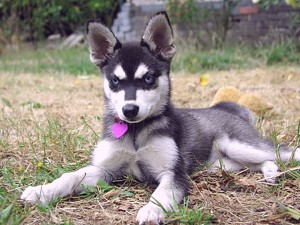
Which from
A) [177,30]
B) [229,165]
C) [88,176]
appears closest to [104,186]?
[88,176]

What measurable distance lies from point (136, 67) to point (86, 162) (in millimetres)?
876

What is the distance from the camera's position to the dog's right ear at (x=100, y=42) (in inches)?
134

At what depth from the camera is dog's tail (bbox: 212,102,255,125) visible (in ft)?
14.4

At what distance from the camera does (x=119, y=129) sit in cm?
334

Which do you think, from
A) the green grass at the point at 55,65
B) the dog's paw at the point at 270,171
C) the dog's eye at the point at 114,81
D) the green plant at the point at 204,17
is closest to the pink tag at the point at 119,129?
the dog's eye at the point at 114,81

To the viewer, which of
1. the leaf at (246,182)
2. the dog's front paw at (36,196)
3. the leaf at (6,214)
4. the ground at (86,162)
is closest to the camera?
the leaf at (6,214)

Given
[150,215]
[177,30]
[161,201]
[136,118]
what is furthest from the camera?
[177,30]

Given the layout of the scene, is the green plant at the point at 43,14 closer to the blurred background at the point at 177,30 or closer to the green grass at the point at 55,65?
the blurred background at the point at 177,30

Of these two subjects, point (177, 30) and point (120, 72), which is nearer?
point (120, 72)

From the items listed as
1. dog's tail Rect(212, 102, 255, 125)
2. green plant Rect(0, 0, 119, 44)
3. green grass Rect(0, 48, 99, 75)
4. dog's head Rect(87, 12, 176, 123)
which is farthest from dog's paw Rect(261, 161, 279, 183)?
green plant Rect(0, 0, 119, 44)

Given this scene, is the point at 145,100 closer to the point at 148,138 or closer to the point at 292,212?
the point at 148,138

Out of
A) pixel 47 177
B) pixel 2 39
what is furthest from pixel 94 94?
pixel 2 39

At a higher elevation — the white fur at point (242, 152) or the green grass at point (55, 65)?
the white fur at point (242, 152)

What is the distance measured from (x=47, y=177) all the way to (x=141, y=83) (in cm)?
86
